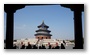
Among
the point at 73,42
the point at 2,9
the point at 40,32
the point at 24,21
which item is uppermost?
the point at 2,9

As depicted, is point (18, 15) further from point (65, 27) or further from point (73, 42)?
point (73, 42)

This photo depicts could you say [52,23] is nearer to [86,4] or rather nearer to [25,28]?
[25,28]

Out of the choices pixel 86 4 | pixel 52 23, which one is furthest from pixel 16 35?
pixel 86 4

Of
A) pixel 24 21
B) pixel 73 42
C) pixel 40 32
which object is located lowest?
pixel 73 42

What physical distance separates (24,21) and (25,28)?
4.5 inches

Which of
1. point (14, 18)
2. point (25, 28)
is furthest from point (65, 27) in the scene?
point (14, 18)

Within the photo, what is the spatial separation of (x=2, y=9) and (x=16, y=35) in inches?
18.6

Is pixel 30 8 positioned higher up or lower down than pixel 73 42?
higher up

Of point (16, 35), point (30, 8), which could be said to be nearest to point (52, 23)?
point (30, 8)

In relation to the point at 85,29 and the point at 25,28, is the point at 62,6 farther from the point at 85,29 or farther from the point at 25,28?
the point at 25,28

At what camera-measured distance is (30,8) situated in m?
2.59

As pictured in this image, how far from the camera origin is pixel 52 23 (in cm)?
258

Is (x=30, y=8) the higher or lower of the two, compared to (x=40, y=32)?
higher

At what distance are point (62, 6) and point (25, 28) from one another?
681 mm
